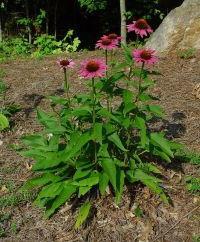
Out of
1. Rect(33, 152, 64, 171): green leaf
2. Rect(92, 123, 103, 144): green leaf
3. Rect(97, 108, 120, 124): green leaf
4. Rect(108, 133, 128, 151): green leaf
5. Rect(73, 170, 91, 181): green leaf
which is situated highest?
Rect(97, 108, 120, 124): green leaf

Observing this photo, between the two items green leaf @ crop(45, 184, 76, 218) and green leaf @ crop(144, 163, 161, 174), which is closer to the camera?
green leaf @ crop(45, 184, 76, 218)

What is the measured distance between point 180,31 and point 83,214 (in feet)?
18.0

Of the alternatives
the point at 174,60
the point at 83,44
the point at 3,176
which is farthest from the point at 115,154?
the point at 83,44

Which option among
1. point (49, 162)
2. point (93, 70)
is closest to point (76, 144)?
point (49, 162)

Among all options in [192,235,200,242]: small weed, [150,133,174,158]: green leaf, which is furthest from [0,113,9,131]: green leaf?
[192,235,200,242]: small weed

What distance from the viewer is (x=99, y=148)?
433 cm

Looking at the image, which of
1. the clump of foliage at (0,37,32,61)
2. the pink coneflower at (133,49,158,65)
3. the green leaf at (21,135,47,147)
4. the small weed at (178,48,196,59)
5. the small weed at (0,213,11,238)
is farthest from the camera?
the clump of foliage at (0,37,32,61)

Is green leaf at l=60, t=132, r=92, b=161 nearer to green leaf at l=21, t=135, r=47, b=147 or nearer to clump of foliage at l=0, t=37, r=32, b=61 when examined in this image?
green leaf at l=21, t=135, r=47, b=147

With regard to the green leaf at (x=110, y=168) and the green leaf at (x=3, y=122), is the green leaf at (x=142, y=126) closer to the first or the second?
the green leaf at (x=110, y=168)

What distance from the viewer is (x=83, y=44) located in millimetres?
15820

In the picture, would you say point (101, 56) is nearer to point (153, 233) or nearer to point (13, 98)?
point (13, 98)

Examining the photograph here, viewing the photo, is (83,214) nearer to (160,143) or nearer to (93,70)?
(160,143)

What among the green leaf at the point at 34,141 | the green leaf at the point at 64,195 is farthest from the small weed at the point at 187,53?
the green leaf at the point at 64,195

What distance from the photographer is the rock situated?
8.82 metres
